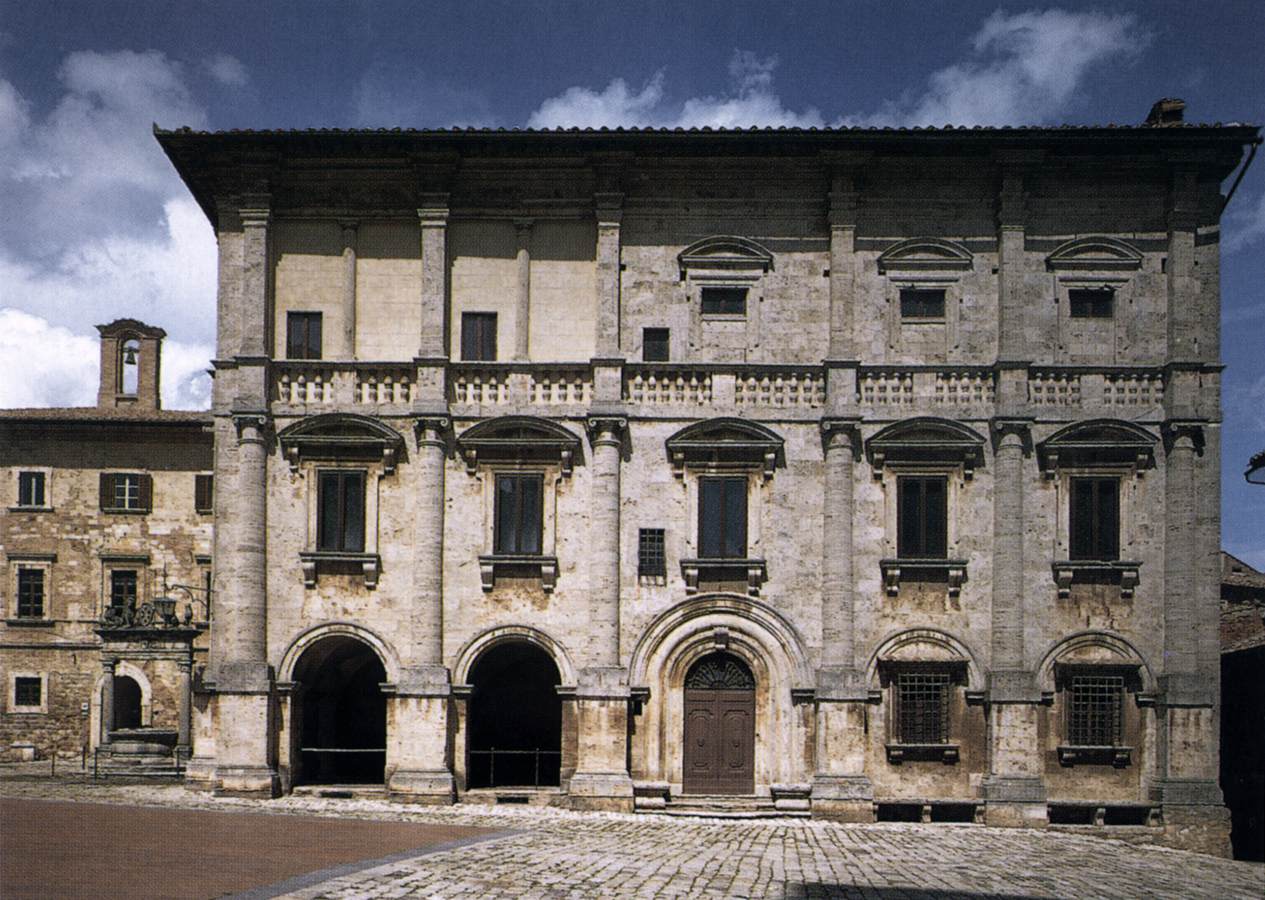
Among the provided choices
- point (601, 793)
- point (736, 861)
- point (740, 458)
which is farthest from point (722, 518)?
point (736, 861)

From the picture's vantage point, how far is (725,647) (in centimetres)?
2620

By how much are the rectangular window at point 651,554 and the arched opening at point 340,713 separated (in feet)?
22.0

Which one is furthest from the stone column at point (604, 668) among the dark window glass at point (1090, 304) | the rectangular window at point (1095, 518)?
Result: the dark window glass at point (1090, 304)

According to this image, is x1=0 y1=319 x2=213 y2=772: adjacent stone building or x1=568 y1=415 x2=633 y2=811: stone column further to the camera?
x1=0 y1=319 x2=213 y2=772: adjacent stone building

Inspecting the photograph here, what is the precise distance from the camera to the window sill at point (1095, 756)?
25500mm

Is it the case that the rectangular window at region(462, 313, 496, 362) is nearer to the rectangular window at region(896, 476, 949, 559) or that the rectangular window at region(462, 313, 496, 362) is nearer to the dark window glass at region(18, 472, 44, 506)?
the rectangular window at region(896, 476, 949, 559)

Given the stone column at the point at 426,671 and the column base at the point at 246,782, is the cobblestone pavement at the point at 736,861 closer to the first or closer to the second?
the column base at the point at 246,782

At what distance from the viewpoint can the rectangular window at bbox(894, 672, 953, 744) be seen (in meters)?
25.9

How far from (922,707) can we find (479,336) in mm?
13126

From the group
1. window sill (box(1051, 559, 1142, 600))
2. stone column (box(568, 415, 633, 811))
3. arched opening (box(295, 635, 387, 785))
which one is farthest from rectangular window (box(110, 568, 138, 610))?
window sill (box(1051, 559, 1142, 600))

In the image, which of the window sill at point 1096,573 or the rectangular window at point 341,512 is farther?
the rectangular window at point 341,512

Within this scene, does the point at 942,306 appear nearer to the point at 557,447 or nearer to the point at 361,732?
the point at 557,447

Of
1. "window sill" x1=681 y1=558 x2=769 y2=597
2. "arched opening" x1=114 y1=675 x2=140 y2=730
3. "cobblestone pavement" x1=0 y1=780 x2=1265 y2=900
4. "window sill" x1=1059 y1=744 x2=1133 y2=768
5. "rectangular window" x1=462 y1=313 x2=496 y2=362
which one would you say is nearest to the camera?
"cobblestone pavement" x1=0 y1=780 x2=1265 y2=900

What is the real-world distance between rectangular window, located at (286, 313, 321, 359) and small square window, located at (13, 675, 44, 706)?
1913 cm
